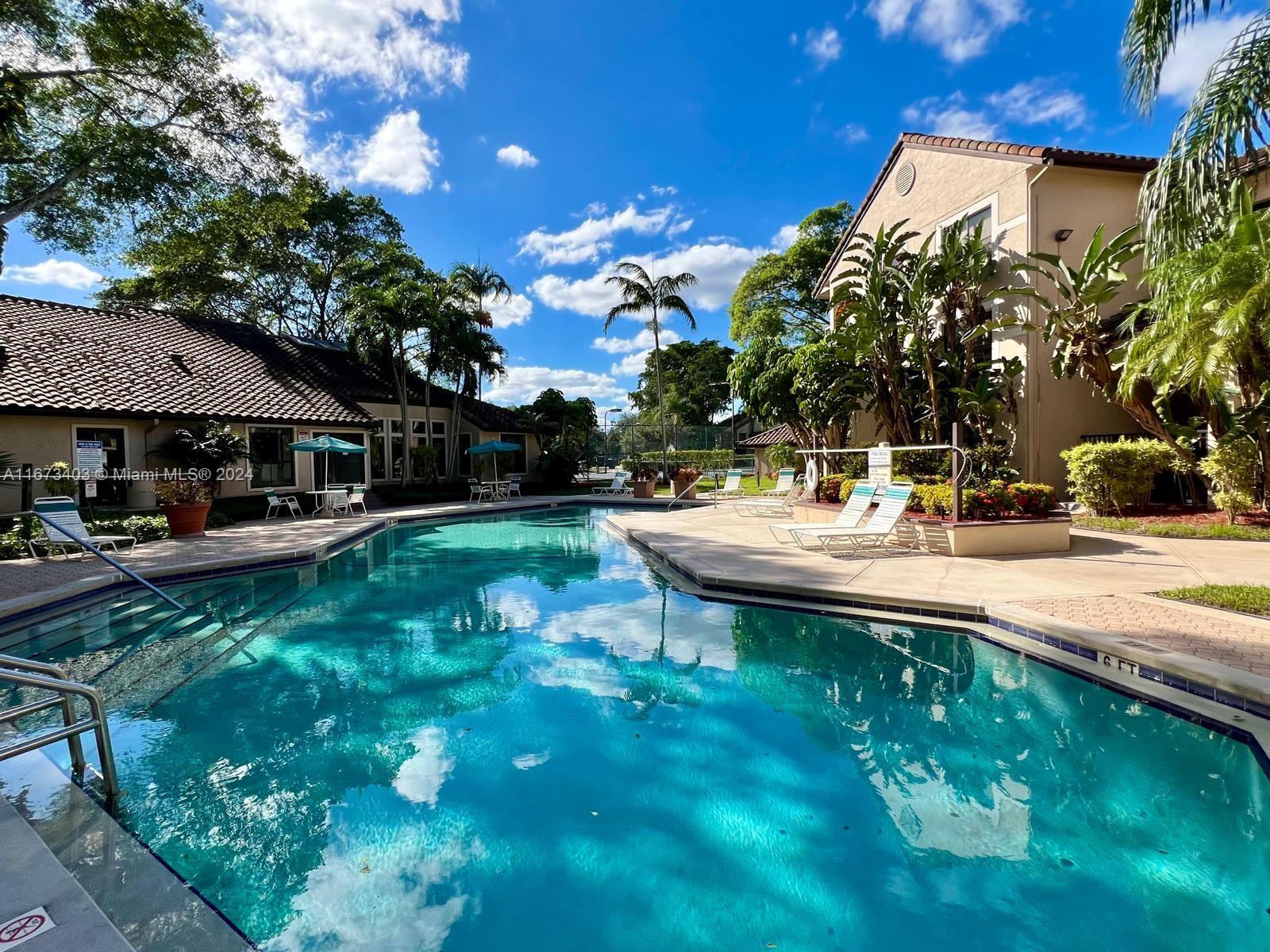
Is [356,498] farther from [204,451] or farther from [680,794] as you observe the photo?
[680,794]

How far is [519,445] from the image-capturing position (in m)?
26.3

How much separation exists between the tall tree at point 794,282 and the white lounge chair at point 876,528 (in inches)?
808

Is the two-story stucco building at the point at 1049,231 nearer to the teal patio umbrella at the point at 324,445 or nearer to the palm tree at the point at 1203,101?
the palm tree at the point at 1203,101

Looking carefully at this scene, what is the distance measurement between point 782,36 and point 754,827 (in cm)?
1534

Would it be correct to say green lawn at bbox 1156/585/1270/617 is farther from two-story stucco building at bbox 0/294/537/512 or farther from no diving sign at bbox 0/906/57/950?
two-story stucco building at bbox 0/294/537/512

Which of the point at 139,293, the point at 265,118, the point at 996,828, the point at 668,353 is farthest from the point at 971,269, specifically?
the point at 668,353

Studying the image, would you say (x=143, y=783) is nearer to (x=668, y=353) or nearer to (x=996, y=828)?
(x=996, y=828)

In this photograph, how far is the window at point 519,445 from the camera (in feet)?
85.8

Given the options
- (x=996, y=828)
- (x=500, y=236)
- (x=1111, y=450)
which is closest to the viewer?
(x=996, y=828)

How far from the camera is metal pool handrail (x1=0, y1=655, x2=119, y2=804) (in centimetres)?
265

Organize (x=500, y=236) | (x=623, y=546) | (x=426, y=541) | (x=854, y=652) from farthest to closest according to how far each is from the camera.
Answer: (x=500, y=236) < (x=426, y=541) < (x=623, y=546) < (x=854, y=652)

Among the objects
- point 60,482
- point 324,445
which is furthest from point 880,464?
point 60,482

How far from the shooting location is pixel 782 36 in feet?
42.1

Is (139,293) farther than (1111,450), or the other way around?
(139,293)
